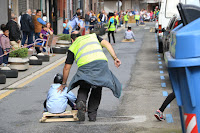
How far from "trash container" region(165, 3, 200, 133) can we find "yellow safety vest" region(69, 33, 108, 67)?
9.38ft

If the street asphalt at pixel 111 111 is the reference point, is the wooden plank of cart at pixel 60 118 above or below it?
above

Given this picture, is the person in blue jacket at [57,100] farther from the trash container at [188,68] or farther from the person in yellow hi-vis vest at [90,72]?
the trash container at [188,68]

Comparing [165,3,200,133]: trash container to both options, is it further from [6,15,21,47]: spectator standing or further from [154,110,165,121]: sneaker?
[6,15,21,47]: spectator standing

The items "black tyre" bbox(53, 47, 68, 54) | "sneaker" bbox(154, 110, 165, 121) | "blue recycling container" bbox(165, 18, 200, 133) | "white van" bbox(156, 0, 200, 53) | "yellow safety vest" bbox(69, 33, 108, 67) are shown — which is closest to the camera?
"blue recycling container" bbox(165, 18, 200, 133)

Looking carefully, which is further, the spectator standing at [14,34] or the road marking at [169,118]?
the spectator standing at [14,34]

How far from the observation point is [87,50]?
816 centimetres

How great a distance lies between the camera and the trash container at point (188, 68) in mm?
4949

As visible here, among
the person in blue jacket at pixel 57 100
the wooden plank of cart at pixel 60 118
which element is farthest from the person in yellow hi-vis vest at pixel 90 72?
the wooden plank of cart at pixel 60 118

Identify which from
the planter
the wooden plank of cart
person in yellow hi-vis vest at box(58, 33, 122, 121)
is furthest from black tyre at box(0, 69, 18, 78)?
person in yellow hi-vis vest at box(58, 33, 122, 121)

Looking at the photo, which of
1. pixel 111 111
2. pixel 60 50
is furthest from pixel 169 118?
pixel 60 50

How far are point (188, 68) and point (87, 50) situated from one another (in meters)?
3.32

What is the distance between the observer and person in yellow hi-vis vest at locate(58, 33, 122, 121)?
8.02 metres

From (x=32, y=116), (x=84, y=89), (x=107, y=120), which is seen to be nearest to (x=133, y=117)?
(x=107, y=120)

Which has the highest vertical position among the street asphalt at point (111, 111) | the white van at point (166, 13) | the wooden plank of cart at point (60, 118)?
the white van at point (166, 13)
